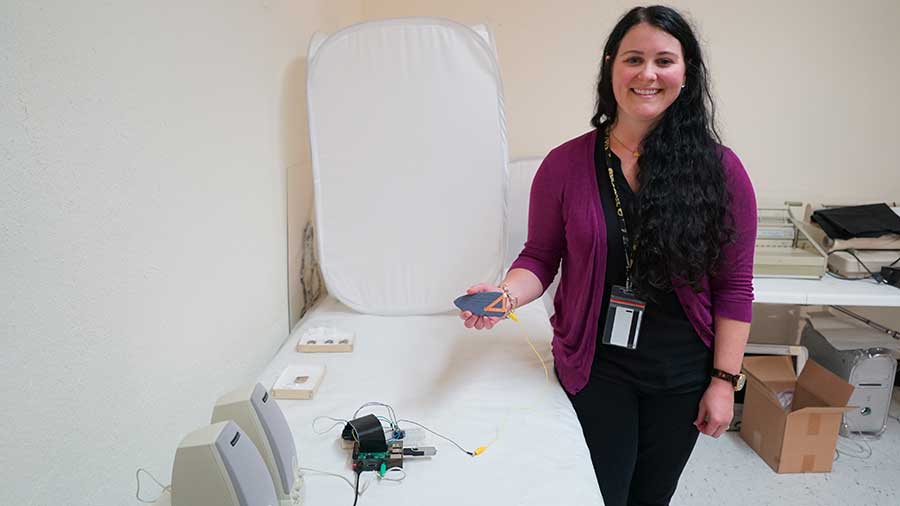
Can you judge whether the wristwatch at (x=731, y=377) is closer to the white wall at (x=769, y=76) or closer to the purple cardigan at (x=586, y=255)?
the purple cardigan at (x=586, y=255)

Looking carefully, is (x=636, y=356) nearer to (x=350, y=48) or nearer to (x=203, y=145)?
(x=203, y=145)

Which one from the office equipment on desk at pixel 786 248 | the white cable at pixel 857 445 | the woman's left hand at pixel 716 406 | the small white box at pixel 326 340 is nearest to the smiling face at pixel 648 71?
the woman's left hand at pixel 716 406

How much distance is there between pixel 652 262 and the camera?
120cm

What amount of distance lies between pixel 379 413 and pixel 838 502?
1.66m

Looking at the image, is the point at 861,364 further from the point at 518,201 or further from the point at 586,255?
the point at 586,255

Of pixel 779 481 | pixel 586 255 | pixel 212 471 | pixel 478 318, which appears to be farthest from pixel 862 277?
pixel 212 471

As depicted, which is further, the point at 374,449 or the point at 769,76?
the point at 769,76

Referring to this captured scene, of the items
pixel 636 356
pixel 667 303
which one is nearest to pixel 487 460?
pixel 636 356

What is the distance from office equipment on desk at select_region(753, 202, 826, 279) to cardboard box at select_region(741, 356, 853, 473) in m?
0.37

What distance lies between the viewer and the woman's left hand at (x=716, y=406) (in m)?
1.25

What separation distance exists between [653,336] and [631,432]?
229 millimetres

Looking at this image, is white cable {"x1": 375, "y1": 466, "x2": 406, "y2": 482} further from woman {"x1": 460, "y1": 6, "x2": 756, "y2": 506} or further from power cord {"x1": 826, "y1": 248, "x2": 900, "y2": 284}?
power cord {"x1": 826, "y1": 248, "x2": 900, "y2": 284}

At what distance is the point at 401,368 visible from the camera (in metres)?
1.47

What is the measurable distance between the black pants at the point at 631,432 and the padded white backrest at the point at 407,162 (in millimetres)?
607
